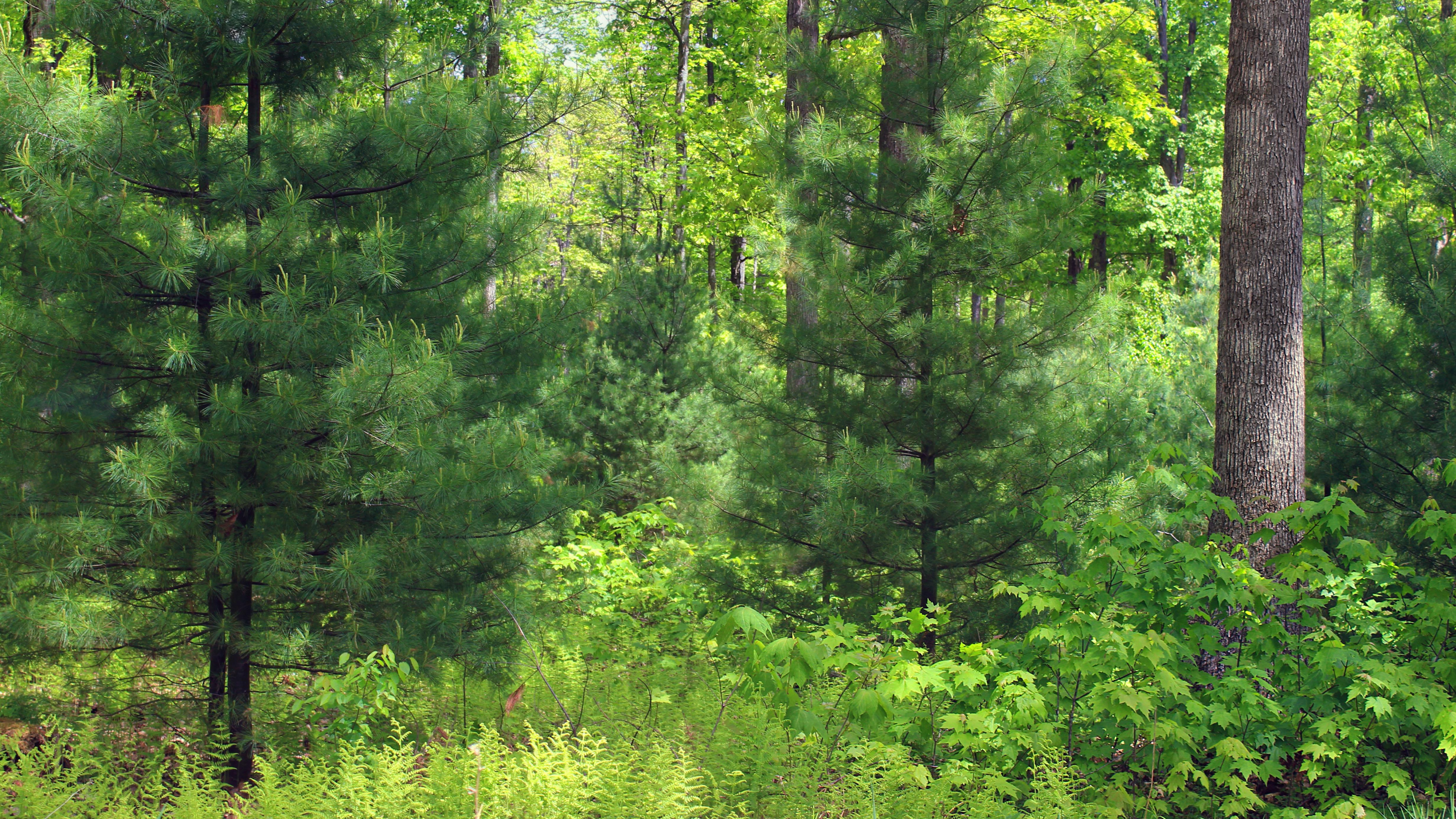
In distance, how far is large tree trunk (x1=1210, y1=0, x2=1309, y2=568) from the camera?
19.6 feet

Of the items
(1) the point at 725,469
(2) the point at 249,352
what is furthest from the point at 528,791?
(1) the point at 725,469

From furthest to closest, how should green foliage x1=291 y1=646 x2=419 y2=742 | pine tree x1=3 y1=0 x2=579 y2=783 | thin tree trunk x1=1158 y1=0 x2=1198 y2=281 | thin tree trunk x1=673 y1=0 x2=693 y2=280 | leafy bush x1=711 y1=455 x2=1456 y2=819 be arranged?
thin tree trunk x1=1158 y1=0 x2=1198 y2=281
thin tree trunk x1=673 y1=0 x2=693 y2=280
pine tree x1=3 y1=0 x2=579 y2=783
leafy bush x1=711 y1=455 x2=1456 y2=819
green foliage x1=291 y1=646 x2=419 y2=742

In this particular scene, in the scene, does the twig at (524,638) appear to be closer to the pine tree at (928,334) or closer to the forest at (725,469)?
the forest at (725,469)

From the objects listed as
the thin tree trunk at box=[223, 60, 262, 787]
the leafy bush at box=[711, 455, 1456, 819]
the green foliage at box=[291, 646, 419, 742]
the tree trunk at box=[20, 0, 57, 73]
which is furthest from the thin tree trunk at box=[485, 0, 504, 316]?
the tree trunk at box=[20, 0, 57, 73]

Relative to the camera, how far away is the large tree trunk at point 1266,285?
19.6 ft

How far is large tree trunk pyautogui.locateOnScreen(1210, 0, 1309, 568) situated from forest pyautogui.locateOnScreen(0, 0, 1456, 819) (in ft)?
0.10

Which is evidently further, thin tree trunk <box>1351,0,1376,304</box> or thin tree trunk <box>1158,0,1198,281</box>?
thin tree trunk <box>1158,0,1198,281</box>

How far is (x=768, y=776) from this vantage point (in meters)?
4.30

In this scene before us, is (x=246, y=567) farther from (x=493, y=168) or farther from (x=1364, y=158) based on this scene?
(x=1364, y=158)

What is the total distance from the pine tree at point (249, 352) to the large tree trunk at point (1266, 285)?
14.8ft

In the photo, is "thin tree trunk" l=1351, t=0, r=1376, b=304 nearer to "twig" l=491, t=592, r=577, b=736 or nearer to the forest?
the forest

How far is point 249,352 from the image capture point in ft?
16.4

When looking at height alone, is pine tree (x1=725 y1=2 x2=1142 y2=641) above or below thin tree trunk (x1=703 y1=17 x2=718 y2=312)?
below

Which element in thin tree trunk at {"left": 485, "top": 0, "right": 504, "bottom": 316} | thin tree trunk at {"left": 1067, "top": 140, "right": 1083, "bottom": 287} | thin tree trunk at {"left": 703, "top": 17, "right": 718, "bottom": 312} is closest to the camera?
thin tree trunk at {"left": 485, "top": 0, "right": 504, "bottom": 316}
